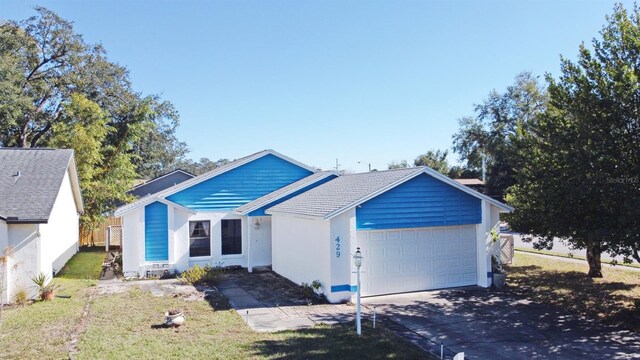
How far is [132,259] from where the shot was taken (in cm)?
1720

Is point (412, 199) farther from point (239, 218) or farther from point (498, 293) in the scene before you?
point (239, 218)

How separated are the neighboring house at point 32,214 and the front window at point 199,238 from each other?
4885 mm

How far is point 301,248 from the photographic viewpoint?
15.1m

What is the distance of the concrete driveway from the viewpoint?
877 centimetres

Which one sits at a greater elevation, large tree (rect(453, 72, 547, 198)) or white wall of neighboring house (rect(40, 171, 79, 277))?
large tree (rect(453, 72, 547, 198))

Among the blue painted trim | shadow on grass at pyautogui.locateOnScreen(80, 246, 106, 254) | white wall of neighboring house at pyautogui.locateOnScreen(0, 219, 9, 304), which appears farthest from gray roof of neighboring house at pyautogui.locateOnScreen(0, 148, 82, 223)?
the blue painted trim

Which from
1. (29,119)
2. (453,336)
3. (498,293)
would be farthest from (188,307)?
(29,119)

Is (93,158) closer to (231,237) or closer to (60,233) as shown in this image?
(60,233)

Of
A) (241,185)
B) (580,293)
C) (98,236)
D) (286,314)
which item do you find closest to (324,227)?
(286,314)

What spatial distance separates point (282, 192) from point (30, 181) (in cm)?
902

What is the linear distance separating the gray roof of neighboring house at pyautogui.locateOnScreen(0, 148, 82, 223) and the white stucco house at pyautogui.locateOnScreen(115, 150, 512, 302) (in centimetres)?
279

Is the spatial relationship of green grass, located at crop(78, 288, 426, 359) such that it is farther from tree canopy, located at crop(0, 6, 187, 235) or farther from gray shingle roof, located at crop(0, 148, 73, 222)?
tree canopy, located at crop(0, 6, 187, 235)

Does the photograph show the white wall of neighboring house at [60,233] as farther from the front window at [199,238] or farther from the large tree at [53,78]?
the large tree at [53,78]

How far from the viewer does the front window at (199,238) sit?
18.5m
